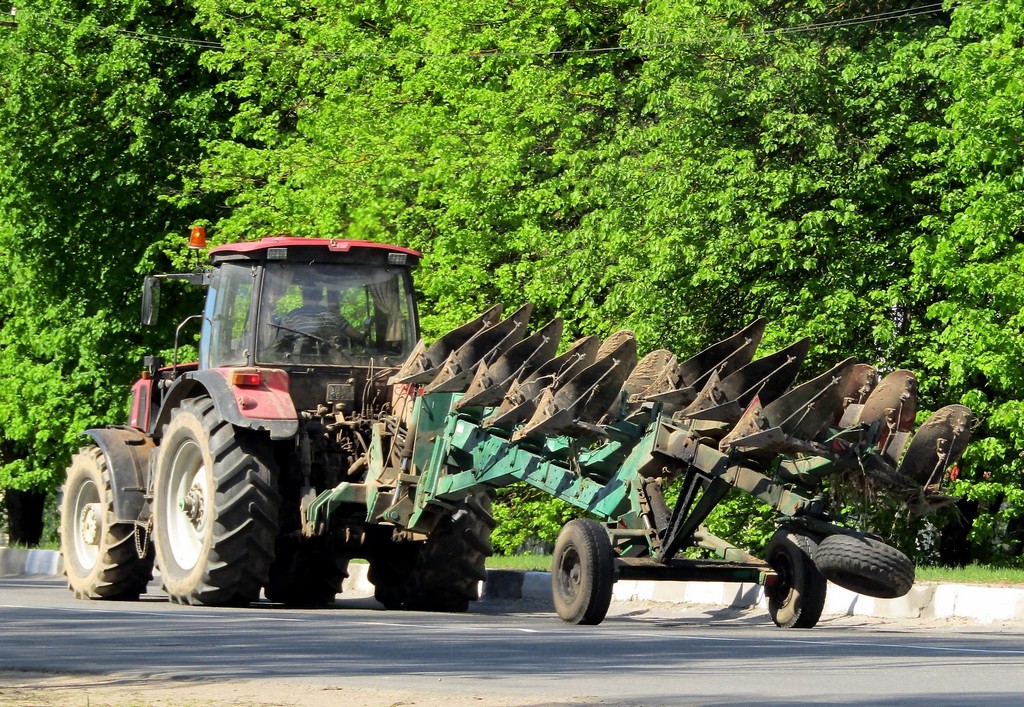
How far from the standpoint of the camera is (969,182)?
22.8m

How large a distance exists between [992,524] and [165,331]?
51.0ft

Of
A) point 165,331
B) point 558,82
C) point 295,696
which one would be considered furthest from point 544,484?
point 165,331

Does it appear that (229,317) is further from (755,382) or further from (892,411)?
(892,411)

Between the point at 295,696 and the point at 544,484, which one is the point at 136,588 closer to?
the point at 544,484

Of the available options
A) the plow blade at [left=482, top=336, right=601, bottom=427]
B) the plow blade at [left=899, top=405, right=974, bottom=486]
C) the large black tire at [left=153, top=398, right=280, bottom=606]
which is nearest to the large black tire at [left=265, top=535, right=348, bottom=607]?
the large black tire at [left=153, top=398, right=280, bottom=606]

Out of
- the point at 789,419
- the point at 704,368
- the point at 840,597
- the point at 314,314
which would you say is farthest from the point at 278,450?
the point at 789,419

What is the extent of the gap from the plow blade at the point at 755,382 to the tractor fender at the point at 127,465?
19.5 feet

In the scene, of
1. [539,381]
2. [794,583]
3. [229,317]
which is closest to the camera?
[794,583]

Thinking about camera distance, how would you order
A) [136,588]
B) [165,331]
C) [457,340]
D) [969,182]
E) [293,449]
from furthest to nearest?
1. [165,331]
2. [969,182]
3. [136,588]
4. [293,449]
5. [457,340]

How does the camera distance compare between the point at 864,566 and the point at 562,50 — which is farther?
the point at 562,50

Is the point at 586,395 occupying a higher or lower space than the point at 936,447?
higher

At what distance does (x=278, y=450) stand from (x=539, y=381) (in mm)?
3183

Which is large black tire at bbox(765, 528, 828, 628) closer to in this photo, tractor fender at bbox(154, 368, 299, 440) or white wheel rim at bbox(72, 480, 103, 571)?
tractor fender at bbox(154, 368, 299, 440)

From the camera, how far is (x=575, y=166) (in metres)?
25.6
